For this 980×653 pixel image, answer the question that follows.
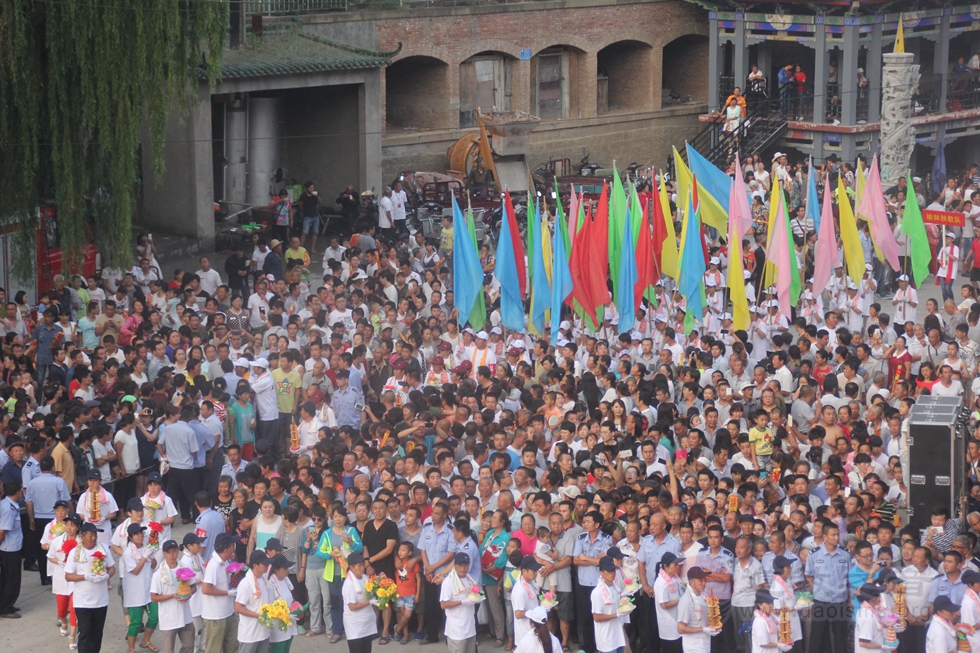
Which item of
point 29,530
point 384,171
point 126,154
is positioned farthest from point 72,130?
point 384,171

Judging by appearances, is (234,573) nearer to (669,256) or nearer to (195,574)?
(195,574)

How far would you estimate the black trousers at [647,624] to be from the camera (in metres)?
11.5

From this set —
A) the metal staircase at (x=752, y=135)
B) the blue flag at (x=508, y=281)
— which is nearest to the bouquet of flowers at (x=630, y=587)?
the blue flag at (x=508, y=281)

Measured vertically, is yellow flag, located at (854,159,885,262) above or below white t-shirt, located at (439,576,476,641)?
above

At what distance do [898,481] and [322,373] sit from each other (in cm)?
613

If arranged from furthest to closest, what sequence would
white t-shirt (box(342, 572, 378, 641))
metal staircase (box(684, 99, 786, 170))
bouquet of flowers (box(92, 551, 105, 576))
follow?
metal staircase (box(684, 99, 786, 170))
bouquet of flowers (box(92, 551, 105, 576))
white t-shirt (box(342, 572, 378, 641))

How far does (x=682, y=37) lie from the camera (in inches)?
1449

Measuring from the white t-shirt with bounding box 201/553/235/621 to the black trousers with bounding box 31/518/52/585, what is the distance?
99.5 inches

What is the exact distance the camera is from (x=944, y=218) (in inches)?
796

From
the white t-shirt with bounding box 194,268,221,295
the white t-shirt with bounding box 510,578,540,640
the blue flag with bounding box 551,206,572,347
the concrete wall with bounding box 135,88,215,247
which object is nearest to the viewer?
the white t-shirt with bounding box 510,578,540,640

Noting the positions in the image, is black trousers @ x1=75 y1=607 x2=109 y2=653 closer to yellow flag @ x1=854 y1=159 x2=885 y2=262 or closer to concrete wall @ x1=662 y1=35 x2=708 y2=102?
yellow flag @ x1=854 y1=159 x2=885 y2=262

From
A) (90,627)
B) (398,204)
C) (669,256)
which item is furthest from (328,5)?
(90,627)

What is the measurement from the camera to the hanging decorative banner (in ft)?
65.7

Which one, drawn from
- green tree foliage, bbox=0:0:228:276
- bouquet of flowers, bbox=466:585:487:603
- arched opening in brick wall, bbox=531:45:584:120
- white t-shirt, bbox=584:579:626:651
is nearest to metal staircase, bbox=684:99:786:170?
arched opening in brick wall, bbox=531:45:584:120
